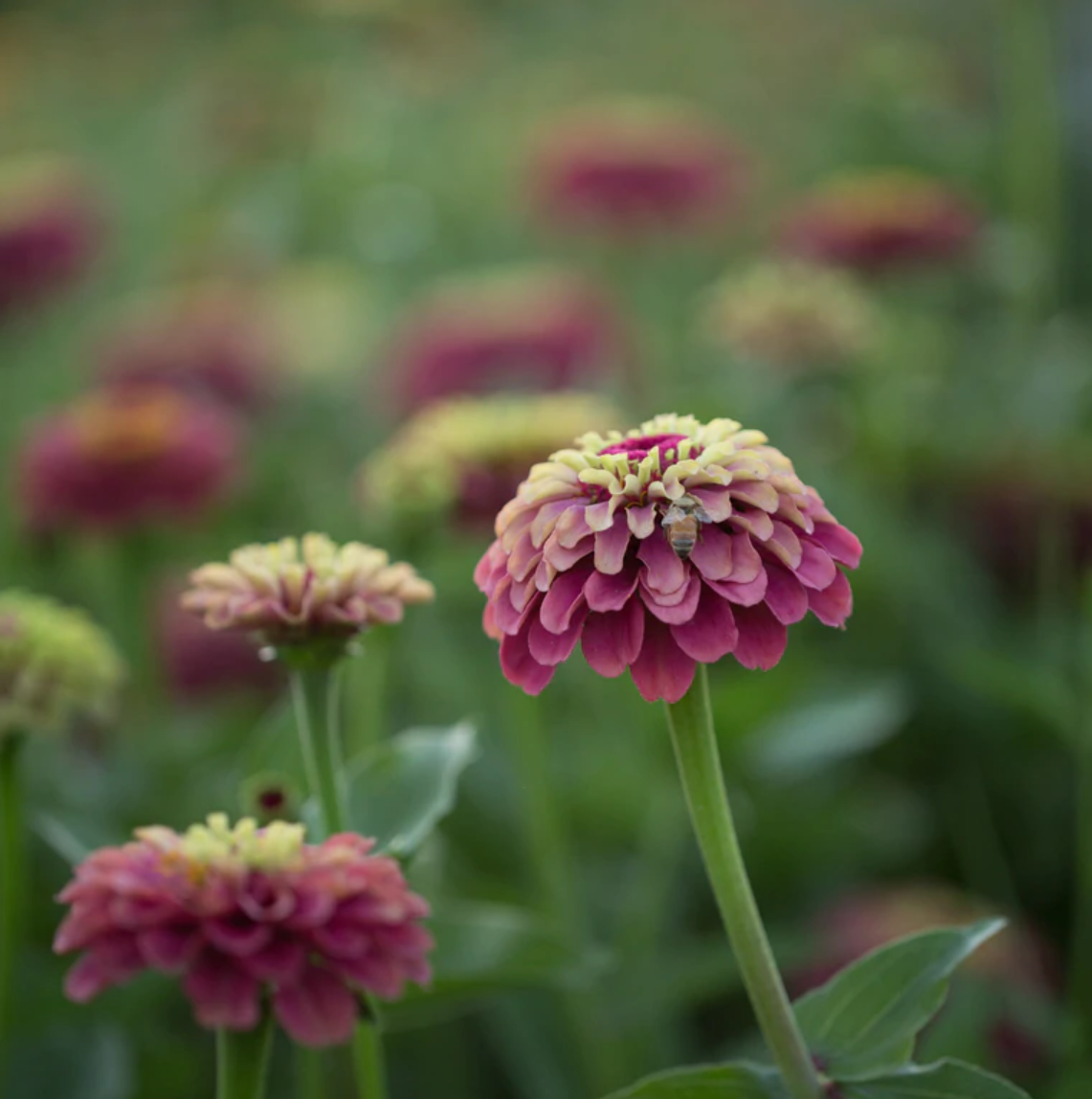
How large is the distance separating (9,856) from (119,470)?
493mm

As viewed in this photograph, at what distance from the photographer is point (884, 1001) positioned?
1.45 ft

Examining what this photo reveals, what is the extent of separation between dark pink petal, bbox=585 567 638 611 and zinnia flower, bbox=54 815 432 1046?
10cm

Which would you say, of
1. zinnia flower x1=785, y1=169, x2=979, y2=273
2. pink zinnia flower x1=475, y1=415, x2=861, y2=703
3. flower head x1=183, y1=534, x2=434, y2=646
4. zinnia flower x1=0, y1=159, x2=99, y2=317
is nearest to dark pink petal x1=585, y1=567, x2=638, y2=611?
pink zinnia flower x1=475, y1=415, x2=861, y2=703

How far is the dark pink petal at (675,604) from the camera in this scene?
36cm

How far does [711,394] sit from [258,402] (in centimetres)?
52

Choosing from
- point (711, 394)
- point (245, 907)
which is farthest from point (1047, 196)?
point (245, 907)

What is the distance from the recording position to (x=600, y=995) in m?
0.82

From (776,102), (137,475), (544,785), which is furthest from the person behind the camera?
(776,102)

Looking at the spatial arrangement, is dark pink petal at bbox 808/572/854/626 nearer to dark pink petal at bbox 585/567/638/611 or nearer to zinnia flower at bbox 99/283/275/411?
dark pink petal at bbox 585/567/638/611

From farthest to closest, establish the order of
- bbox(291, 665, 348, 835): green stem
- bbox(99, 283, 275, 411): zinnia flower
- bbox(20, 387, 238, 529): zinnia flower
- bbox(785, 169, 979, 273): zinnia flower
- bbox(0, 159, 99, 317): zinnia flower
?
bbox(0, 159, 99, 317): zinnia flower → bbox(99, 283, 275, 411): zinnia flower → bbox(785, 169, 979, 273): zinnia flower → bbox(20, 387, 238, 529): zinnia flower → bbox(291, 665, 348, 835): green stem

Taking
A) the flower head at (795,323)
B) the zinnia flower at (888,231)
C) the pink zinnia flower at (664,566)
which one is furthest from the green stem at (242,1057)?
the zinnia flower at (888,231)

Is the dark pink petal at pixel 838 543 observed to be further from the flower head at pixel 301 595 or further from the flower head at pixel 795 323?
the flower head at pixel 795 323

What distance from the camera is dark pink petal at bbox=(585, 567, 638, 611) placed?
1.21 feet

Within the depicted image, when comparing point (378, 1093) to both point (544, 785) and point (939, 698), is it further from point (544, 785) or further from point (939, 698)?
point (939, 698)
